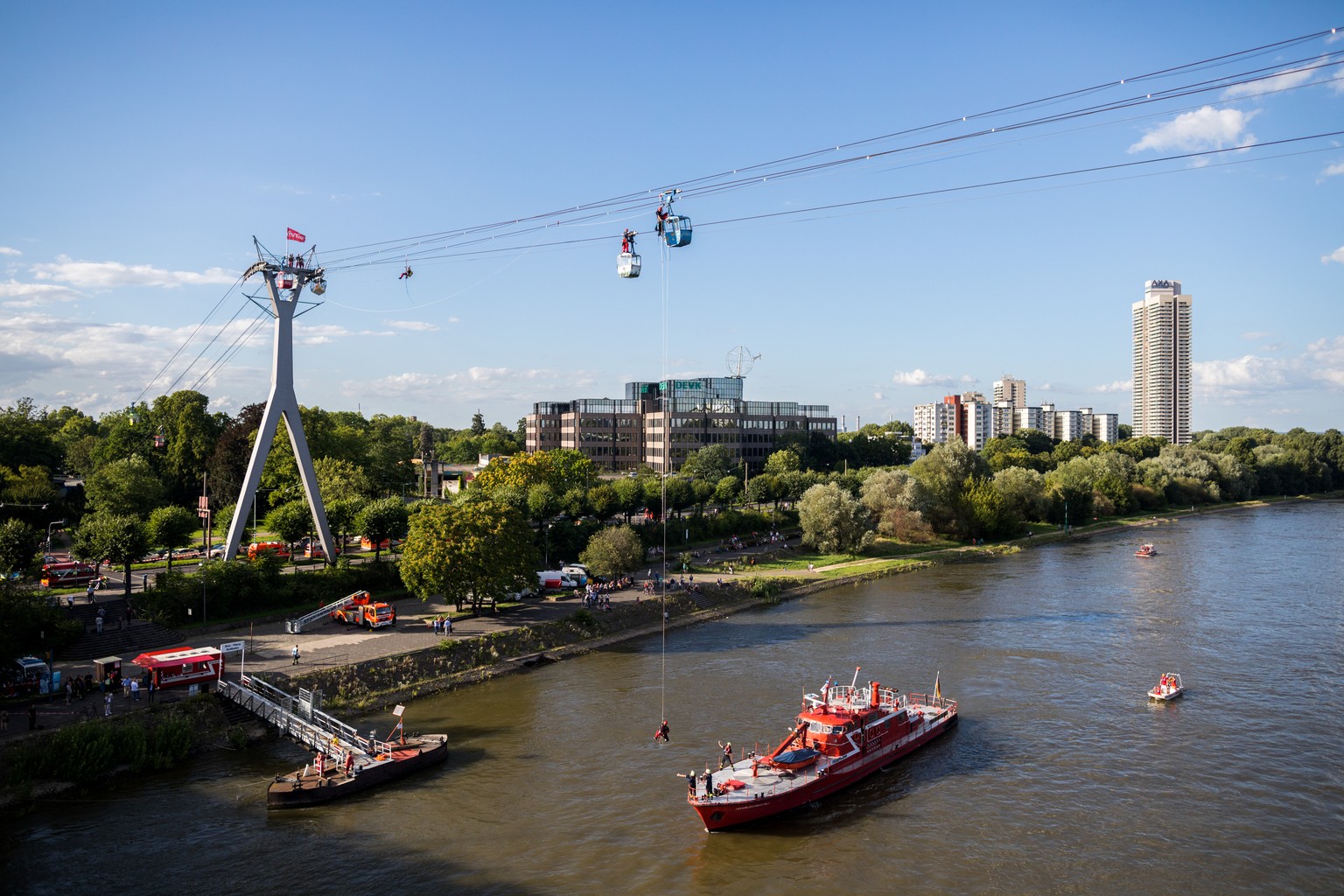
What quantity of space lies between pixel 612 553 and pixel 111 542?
74.1 ft

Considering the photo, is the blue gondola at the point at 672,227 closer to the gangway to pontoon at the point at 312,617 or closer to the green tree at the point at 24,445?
the gangway to pontoon at the point at 312,617

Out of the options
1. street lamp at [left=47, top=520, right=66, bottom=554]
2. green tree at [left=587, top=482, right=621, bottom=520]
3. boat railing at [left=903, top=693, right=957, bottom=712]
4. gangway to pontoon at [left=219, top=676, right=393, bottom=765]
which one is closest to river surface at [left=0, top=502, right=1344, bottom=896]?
gangway to pontoon at [left=219, top=676, right=393, bottom=765]

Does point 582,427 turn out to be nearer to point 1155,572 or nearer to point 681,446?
point 681,446

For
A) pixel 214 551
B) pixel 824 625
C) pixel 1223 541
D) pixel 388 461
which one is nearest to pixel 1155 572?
pixel 1223 541

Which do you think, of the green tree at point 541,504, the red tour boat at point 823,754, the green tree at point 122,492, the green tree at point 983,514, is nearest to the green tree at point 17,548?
the green tree at point 122,492

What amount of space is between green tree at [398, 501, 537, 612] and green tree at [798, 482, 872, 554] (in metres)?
26.7

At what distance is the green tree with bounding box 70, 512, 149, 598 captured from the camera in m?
35.8

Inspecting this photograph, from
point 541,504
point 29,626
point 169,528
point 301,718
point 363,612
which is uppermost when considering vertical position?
point 541,504

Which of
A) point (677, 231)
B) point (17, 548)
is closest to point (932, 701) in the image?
point (677, 231)

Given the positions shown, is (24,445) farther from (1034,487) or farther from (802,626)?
(1034,487)

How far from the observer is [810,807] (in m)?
22.8

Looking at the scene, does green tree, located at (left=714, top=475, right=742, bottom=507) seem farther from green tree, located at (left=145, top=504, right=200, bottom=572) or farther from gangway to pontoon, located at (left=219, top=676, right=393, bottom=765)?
gangway to pontoon, located at (left=219, top=676, right=393, bottom=765)

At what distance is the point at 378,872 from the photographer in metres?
18.8

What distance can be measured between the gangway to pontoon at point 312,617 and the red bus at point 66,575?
1034 cm
